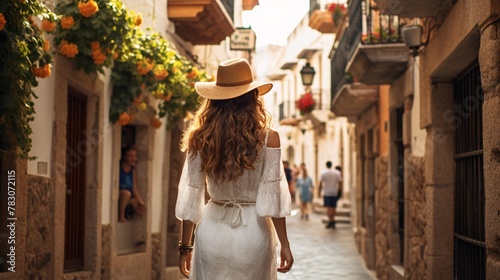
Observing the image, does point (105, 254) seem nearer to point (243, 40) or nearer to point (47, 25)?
point (47, 25)

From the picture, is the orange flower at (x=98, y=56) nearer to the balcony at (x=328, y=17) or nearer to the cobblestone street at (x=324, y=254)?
the cobblestone street at (x=324, y=254)

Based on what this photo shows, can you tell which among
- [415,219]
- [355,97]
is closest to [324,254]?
[355,97]

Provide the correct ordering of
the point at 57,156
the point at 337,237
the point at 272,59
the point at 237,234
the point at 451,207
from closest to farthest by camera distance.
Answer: the point at 237,234 < the point at 57,156 < the point at 451,207 < the point at 337,237 < the point at 272,59

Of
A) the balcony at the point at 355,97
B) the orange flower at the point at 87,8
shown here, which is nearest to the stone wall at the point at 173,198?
the balcony at the point at 355,97

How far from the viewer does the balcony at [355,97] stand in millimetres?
16312

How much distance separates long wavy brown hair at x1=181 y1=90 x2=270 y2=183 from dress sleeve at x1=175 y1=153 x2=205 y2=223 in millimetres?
48

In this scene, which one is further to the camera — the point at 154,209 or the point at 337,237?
the point at 337,237

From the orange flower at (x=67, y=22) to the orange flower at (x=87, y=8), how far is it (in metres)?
0.12

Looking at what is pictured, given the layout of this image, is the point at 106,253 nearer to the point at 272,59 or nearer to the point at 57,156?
the point at 57,156

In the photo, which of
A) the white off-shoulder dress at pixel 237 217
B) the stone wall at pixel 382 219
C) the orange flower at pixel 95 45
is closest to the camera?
the white off-shoulder dress at pixel 237 217

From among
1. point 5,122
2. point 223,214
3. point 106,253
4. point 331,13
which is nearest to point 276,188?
point 223,214

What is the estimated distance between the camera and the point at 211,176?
489 centimetres

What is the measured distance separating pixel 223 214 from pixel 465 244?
4.31m

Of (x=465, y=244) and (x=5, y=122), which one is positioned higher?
(x=5, y=122)
